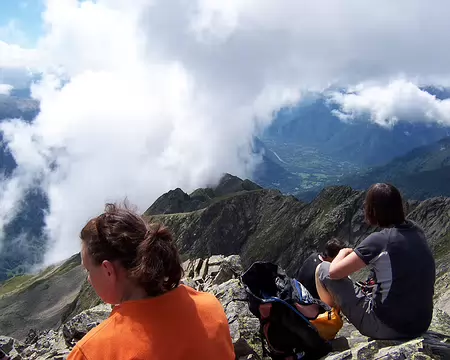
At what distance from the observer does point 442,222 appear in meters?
101

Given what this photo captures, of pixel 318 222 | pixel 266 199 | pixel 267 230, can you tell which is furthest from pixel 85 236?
pixel 266 199

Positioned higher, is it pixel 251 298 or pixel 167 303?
pixel 167 303

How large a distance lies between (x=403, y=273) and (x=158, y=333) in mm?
6280

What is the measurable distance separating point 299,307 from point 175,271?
18.1ft

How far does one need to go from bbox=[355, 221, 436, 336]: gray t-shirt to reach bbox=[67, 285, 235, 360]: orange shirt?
5.04 m

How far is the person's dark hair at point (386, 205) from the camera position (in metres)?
9.62

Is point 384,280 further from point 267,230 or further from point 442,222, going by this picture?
point 267,230

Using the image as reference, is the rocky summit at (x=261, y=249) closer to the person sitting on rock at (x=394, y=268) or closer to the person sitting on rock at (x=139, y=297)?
the person sitting on rock at (x=394, y=268)

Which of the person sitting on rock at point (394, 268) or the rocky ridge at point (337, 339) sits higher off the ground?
the person sitting on rock at point (394, 268)

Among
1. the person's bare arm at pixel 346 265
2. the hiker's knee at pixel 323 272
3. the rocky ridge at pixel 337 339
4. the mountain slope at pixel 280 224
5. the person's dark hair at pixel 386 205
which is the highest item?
the person's dark hair at pixel 386 205

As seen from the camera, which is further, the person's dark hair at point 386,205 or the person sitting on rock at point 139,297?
the person's dark hair at point 386,205

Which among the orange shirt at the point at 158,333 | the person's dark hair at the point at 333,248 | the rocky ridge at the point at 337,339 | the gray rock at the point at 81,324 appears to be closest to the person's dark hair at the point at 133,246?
the orange shirt at the point at 158,333

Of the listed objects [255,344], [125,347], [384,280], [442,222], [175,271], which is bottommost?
[442,222]

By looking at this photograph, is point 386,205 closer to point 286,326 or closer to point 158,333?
point 286,326
